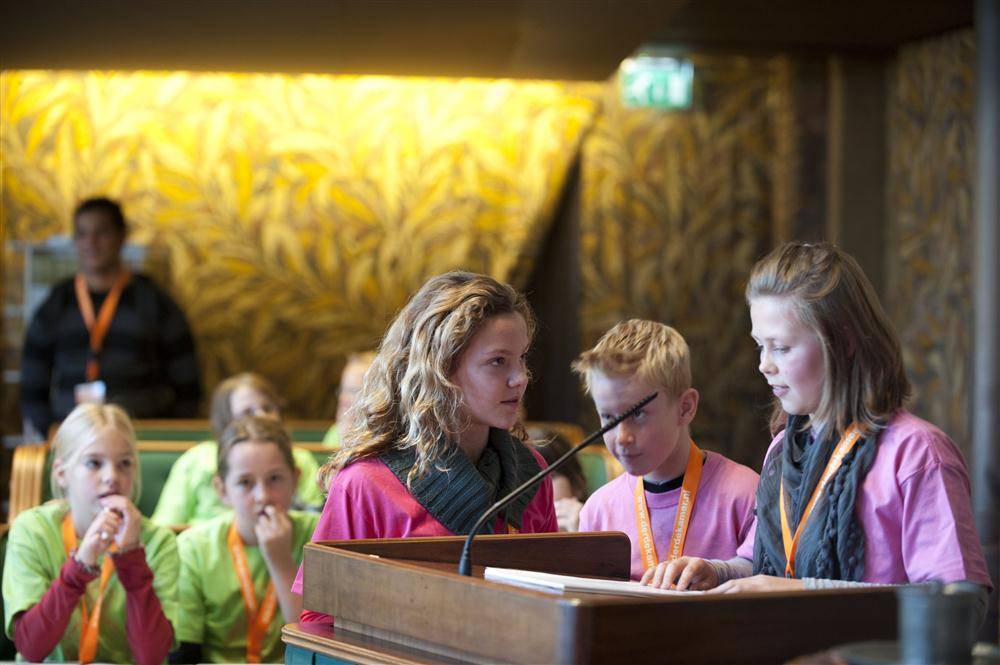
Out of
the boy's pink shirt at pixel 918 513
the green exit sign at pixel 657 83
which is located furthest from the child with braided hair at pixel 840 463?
the green exit sign at pixel 657 83

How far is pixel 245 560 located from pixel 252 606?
0.13m

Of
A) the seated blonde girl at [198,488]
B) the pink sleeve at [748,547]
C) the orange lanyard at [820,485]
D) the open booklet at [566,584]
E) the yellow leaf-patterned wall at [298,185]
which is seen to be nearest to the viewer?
the open booklet at [566,584]

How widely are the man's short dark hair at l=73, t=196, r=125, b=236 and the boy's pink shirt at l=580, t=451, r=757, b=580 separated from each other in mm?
4273

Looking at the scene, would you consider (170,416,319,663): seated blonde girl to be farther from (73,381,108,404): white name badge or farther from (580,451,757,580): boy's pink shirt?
(73,381,108,404): white name badge

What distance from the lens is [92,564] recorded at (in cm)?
325

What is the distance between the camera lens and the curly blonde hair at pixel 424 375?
2432mm

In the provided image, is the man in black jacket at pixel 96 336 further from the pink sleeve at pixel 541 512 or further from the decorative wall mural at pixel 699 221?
the pink sleeve at pixel 541 512

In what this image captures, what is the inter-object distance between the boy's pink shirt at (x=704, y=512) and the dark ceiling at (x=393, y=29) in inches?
85.0

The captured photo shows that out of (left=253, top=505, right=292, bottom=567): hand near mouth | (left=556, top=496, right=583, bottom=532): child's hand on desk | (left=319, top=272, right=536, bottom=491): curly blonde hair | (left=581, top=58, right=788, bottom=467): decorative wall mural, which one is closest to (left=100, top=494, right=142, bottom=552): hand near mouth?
(left=253, top=505, right=292, bottom=567): hand near mouth

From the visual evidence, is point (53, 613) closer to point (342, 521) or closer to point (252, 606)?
point (252, 606)

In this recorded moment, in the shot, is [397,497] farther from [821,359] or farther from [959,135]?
[959,135]

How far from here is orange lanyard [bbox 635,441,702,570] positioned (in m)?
2.51

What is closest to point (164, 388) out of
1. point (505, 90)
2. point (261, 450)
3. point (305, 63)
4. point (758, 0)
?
point (305, 63)

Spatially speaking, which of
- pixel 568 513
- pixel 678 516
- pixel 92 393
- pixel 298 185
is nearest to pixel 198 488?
pixel 92 393
